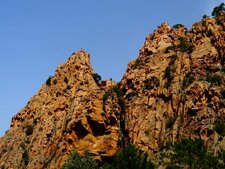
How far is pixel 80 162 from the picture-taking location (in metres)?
87.5

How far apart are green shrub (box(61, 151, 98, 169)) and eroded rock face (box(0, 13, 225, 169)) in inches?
267

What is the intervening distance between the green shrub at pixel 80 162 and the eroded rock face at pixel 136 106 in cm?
677

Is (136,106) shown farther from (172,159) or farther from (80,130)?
(172,159)

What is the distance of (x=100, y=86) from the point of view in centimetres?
12875

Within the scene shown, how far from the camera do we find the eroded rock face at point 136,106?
305 ft

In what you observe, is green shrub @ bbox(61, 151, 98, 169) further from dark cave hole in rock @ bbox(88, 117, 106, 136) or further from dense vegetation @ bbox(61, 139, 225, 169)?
dark cave hole in rock @ bbox(88, 117, 106, 136)

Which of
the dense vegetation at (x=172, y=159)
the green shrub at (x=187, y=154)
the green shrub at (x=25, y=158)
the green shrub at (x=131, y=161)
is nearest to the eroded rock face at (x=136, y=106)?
the green shrub at (x=25, y=158)

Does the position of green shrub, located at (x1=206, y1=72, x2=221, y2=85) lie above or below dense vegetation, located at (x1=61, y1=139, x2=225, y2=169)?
above

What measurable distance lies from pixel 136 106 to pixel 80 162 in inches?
1024

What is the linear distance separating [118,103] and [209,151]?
3709 cm

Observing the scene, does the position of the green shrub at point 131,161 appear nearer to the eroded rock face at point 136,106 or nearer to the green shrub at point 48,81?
the eroded rock face at point 136,106

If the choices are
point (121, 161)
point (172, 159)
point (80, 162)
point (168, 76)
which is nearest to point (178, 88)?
point (168, 76)

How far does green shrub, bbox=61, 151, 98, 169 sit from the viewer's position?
284 ft

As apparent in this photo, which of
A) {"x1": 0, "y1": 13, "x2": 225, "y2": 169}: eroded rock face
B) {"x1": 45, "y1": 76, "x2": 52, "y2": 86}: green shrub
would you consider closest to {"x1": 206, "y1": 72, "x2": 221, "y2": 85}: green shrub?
{"x1": 0, "y1": 13, "x2": 225, "y2": 169}: eroded rock face
